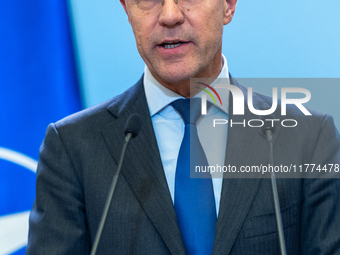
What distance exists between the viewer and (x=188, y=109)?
1.26 meters

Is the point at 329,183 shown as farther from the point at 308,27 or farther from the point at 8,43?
the point at 8,43

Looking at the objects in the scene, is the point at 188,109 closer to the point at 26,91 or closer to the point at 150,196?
the point at 150,196

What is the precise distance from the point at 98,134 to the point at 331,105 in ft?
3.66

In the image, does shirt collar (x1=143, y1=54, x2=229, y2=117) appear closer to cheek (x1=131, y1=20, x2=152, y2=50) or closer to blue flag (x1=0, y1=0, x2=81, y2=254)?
cheek (x1=131, y1=20, x2=152, y2=50)

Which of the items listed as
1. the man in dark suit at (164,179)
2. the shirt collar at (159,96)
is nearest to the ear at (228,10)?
the man in dark suit at (164,179)

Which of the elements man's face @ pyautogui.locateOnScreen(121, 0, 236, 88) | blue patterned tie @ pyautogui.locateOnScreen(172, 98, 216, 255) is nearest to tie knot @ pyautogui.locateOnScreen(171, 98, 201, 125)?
blue patterned tie @ pyautogui.locateOnScreen(172, 98, 216, 255)

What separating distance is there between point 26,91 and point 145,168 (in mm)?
913

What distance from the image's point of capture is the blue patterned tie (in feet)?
3.52

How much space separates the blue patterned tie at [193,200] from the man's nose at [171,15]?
1.09 ft

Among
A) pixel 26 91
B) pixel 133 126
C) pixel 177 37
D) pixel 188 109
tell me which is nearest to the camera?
pixel 133 126

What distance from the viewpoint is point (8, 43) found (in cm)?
172

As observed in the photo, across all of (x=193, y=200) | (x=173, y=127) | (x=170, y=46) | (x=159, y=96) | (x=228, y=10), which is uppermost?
(x=228, y=10)

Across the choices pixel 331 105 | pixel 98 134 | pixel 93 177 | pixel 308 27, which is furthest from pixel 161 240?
pixel 308 27

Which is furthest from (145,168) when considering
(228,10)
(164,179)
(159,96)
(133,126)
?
(228,10)
